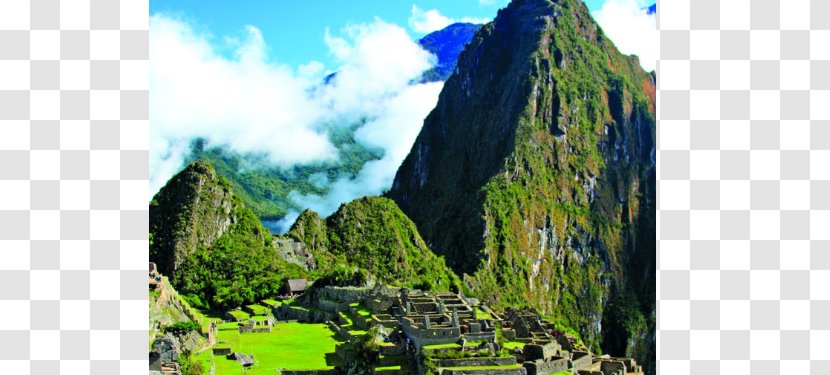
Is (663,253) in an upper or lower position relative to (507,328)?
upper

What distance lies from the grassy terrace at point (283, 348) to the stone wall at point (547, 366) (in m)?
9.19

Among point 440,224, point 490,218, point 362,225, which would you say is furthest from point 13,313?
point 440,224

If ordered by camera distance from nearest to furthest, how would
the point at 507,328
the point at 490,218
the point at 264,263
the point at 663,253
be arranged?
the point at 663,253 < the point at 507,328 < the point at 264,263 < the point at 490,218

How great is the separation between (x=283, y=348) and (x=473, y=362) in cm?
1480

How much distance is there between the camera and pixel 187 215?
86.2 metres

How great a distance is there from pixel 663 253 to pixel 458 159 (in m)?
138

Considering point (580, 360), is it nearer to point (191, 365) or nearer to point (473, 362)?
point (473, 362)

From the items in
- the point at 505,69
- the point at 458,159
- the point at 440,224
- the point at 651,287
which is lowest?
the point at 651,287

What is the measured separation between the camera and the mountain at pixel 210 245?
76.2 metres

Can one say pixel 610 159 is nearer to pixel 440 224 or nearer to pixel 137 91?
pixel 440 224

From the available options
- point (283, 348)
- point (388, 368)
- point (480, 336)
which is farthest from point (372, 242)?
point (388, 368)

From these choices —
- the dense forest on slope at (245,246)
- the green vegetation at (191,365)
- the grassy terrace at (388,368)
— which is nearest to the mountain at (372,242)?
the dense forest on slope at (245,246)

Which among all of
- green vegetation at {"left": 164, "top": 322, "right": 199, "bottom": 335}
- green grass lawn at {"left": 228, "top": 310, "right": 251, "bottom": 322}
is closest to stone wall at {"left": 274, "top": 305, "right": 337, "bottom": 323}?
green grass lawn at {"left": 228, "top": 310, "right": 251, "bottom": 322}

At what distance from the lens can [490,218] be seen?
133375mm
